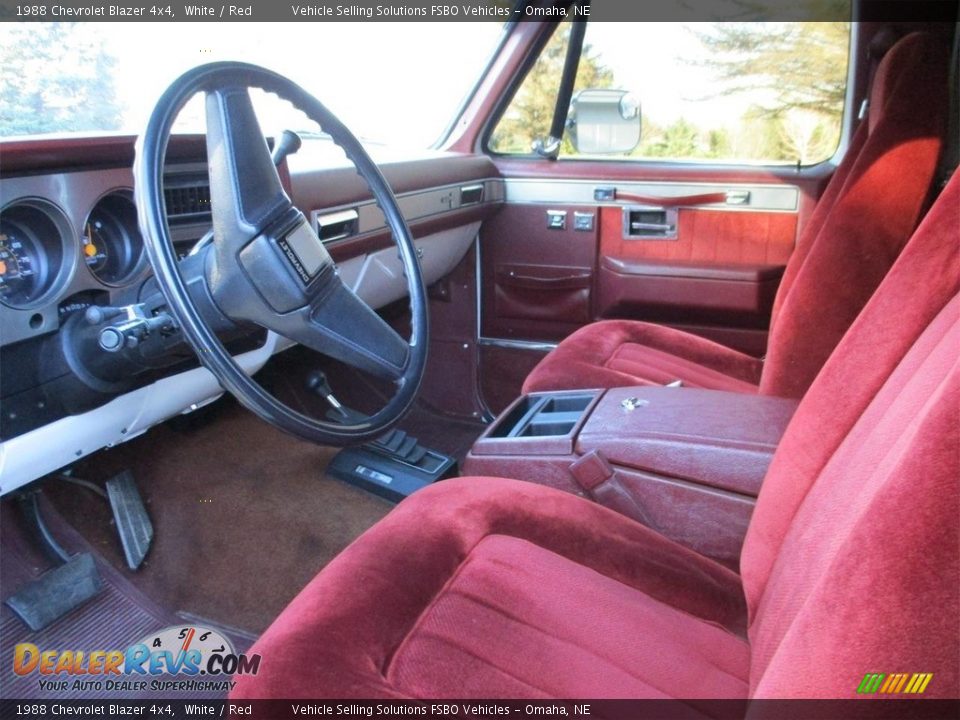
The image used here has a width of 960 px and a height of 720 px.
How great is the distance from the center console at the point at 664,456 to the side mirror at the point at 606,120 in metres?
1.12

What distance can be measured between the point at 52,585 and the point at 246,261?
882 mm

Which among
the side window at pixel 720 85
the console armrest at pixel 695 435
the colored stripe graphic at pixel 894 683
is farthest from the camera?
the side window at pixel 720 85

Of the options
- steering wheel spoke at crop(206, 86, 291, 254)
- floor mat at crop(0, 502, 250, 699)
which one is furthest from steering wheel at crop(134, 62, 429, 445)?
floor mat at crop(0, 502, 250, 699)

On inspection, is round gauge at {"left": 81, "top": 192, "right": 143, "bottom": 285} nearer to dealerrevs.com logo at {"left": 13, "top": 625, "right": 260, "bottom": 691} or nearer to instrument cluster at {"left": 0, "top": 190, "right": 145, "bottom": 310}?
instrument cluster at {"left": 0, "top": 190, "right": 145, "bottom": 310}

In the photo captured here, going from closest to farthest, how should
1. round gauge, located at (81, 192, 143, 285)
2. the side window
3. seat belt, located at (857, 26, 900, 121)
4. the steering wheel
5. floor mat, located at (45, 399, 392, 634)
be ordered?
the steering wheel → round gauge, located at (81, 192, 143, 285) → floor mat, located at (45, 399, 392, 634) → seat belt, located at (857, 26, 900, 121) → the side window

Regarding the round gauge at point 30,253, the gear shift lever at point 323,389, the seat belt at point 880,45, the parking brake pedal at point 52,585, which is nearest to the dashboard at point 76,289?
the round gauge at point 30,253

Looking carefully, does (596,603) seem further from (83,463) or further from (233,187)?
(83,463)

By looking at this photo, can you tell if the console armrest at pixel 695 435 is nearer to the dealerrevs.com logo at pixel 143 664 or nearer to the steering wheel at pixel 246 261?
the steering wheel at pixel 246 261

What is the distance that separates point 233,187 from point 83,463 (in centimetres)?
103

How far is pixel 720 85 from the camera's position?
8.38ft

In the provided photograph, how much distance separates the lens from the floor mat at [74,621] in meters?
1.54

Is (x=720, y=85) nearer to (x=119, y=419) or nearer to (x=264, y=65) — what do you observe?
(x=264, y=65)

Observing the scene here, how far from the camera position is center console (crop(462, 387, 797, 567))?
1396 mm

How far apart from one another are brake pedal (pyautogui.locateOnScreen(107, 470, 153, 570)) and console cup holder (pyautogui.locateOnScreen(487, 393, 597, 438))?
802 mm
